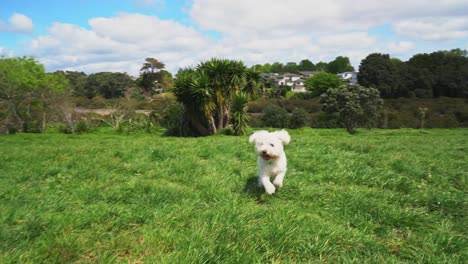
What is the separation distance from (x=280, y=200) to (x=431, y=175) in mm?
3318

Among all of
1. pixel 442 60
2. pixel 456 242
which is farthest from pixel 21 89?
→ pixel 442 60

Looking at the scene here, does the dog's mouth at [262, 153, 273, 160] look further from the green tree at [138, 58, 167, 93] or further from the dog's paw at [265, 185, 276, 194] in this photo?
the green tree at [138, 58, 167, 93]

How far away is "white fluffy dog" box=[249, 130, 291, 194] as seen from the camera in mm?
4910

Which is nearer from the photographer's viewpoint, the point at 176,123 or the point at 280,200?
the point at 280,200

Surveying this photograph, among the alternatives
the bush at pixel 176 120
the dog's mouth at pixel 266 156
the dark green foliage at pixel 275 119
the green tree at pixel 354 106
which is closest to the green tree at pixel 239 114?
the bush at pixel 176 120

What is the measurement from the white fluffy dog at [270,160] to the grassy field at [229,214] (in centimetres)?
18

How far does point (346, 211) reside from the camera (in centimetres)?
418

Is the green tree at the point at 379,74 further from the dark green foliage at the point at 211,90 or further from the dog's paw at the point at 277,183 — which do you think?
the dog's paw at the point at 277,183

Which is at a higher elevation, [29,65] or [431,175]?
[29,65]

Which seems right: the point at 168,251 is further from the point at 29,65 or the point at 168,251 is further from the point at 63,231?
the point at 29,65

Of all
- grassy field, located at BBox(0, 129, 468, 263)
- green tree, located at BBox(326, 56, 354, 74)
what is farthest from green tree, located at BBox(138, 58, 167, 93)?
green tree, located at BBox(326, 56, 354, 74)

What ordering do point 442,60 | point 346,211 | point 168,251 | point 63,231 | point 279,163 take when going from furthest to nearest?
point 442,60 → point 279,163 → point 346,211 → point 63,231 → point 168,251

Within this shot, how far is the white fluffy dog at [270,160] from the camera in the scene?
4.91 meters

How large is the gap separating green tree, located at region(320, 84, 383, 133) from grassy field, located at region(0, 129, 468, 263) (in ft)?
78.1
